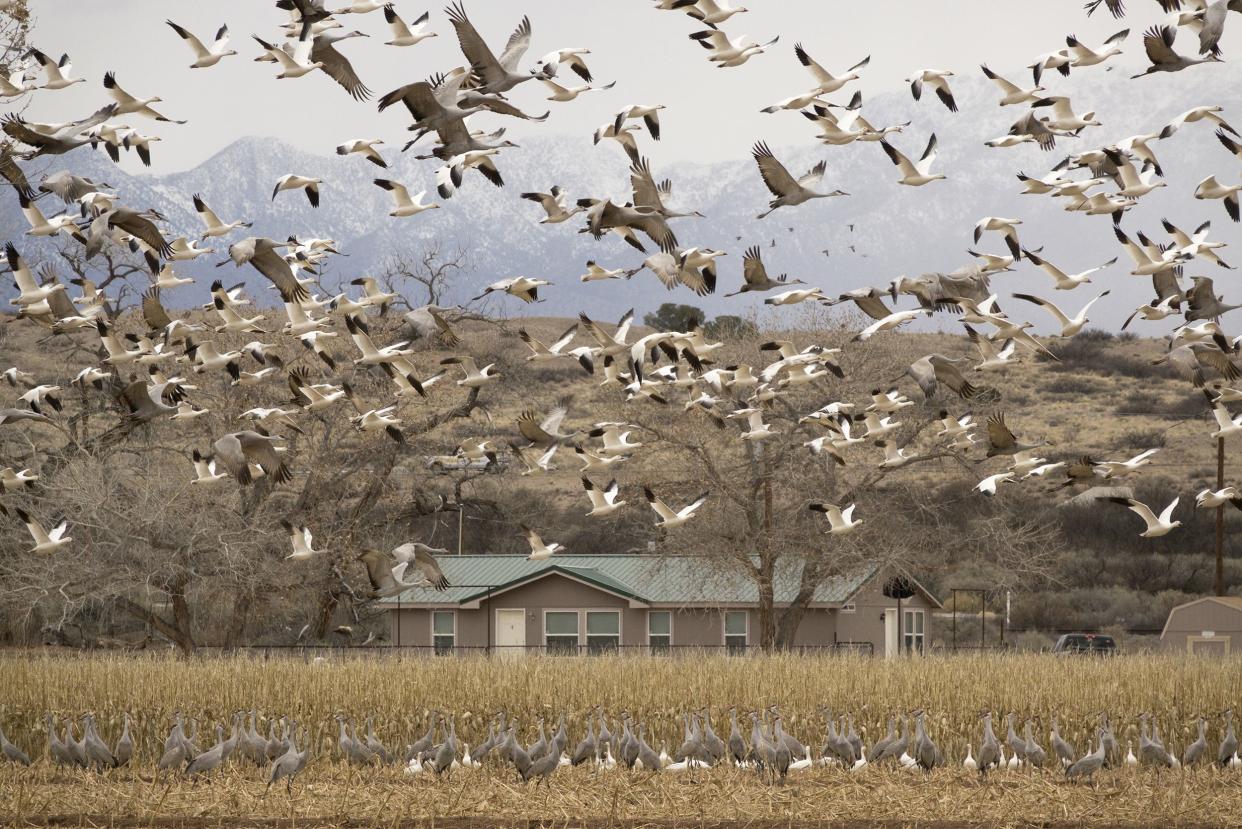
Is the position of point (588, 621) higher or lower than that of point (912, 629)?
higher

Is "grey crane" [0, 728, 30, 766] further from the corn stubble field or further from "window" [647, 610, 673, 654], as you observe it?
"window" [647, 610, 673, 654]

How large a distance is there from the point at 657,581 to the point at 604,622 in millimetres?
1853

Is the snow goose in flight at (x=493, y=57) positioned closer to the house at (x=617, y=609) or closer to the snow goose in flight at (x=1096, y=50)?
the snow goose in flight at (x=1096, y=50)

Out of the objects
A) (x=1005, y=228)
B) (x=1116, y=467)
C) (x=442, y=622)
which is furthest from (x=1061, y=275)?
(x=442, y=622)

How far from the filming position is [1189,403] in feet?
281

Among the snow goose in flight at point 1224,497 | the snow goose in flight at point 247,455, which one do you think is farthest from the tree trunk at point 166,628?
the snow goose in flight at point 1224,497

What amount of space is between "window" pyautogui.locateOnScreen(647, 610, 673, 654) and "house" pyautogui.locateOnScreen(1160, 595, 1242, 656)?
462 inches

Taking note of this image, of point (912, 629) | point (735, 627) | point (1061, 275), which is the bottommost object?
point (912, 629)

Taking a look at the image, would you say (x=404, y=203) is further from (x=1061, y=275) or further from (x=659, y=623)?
(x=659, y=623)

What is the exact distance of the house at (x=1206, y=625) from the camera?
4128cm

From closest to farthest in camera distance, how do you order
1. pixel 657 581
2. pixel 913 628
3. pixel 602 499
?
pixel 602 499, pixel 657 581, pixel 913 628

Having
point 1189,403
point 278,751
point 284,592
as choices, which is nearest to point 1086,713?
point 278,751

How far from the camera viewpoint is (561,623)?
4316 cm

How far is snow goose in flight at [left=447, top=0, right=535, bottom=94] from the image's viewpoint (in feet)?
59.2
